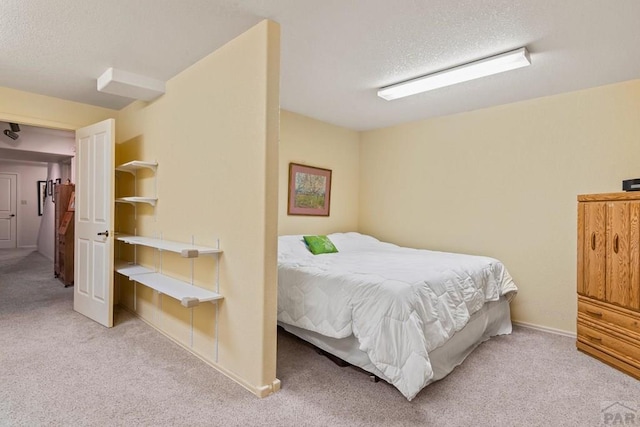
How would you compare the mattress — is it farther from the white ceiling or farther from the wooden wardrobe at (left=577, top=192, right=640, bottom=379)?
the white ceiling

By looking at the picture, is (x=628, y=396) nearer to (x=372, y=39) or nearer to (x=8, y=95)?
(x=372, y=39)

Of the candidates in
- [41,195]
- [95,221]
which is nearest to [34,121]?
[95,221]

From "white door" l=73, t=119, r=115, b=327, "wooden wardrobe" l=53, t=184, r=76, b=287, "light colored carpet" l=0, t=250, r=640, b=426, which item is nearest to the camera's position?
"light colored carpet" l=0, t=250, r=640, b=426

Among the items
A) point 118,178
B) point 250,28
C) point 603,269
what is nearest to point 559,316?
point 603,269

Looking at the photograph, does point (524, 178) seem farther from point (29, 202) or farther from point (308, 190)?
point (29, 202)

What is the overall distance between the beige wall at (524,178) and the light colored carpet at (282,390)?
719mm

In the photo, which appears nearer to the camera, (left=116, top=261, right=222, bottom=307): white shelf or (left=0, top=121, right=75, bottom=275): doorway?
(left=116, top=261, right=222, bottom=307): white shelf

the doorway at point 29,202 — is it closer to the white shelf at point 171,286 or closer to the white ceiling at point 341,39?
the white shelf at point 171,286

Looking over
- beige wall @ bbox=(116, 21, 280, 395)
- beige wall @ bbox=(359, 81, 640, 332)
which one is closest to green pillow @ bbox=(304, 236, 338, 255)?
beige wall @ bbox=(359, 81, 640, 332)

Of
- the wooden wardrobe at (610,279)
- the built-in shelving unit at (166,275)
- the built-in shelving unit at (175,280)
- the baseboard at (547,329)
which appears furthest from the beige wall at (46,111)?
the baseboard at (547,329)

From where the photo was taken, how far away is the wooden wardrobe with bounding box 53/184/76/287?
4.88 metres

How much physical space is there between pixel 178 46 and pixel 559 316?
163 inches

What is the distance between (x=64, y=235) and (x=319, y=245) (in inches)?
155

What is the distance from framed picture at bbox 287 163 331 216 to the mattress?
1.61 meters
